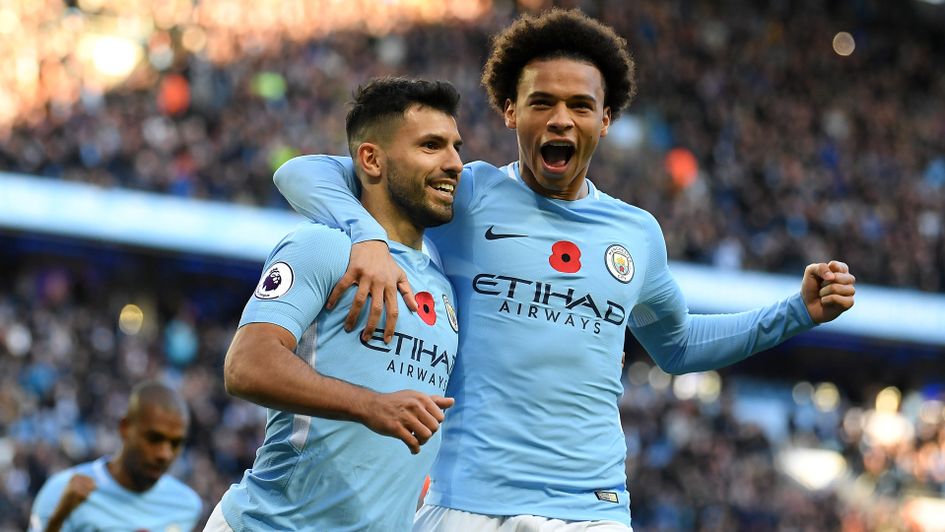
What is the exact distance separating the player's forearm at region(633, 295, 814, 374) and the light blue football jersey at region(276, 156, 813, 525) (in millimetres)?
295

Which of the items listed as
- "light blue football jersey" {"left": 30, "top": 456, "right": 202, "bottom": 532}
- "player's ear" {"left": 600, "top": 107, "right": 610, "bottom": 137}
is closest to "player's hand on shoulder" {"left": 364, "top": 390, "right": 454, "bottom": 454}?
"player's ear" {"left": 600, "top": 107, "right": 610, "bottom": 137}

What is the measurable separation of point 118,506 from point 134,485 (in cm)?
12

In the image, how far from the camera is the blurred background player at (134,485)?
6.07 m

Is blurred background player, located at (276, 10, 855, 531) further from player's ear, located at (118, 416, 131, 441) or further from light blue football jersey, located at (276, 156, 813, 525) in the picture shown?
player's ear, located at (118, 416, 131, 441)

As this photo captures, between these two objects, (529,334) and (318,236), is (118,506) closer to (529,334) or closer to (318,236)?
(529,334)

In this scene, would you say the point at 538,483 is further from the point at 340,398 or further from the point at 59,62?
the point at 59,62

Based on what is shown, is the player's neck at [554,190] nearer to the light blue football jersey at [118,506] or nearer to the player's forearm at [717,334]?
the player's forearm at [717,334]

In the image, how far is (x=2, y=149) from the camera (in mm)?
17484

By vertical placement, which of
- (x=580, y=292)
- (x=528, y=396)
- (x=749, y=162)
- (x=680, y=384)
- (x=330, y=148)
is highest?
(x=749, y=162)

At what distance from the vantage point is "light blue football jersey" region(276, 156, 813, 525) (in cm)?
385

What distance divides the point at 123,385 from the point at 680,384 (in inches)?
488

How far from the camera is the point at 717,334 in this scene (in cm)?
451

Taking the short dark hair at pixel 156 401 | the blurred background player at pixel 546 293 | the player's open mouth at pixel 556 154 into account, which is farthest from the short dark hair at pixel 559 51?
the short dark hair at pixel 156 401

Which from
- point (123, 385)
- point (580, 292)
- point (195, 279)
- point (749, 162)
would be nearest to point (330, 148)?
point (195, 279)
